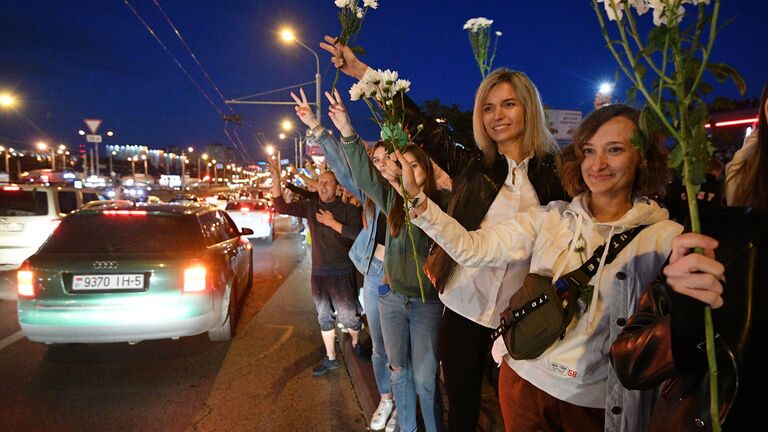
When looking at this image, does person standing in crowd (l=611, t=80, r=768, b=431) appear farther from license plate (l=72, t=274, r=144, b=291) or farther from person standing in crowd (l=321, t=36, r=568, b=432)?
license plate (l=72, t=274, r=144, b=291)

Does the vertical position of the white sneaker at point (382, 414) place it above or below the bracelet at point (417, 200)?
below

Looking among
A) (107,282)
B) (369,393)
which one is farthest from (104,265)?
(369,393)

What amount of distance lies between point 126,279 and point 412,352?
3256mm

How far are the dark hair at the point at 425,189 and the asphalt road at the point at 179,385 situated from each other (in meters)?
1.87

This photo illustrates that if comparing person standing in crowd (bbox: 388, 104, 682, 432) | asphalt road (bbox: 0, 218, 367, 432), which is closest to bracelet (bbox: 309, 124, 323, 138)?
person standing in crowd (bbox: 388, 104, 682, 432)

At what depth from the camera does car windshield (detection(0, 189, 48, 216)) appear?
7.73 m

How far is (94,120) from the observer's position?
61.5 feet

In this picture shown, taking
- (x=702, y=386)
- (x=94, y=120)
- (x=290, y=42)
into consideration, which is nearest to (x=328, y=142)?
(x=702, y=386)

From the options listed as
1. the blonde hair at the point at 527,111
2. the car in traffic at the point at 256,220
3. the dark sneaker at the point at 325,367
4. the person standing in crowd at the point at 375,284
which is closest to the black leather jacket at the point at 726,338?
the blonde hair at the point at 527,111

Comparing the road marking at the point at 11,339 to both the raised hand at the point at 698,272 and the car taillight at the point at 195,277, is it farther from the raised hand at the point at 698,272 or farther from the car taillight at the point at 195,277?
the raised hand at the point at 698,272

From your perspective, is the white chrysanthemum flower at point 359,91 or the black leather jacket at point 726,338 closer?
the black leather jacket at point 726,338

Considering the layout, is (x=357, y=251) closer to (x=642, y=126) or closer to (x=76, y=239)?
(x=642, y=126)

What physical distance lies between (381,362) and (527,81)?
87.8 inches

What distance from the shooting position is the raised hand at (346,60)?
2535 millimetres
